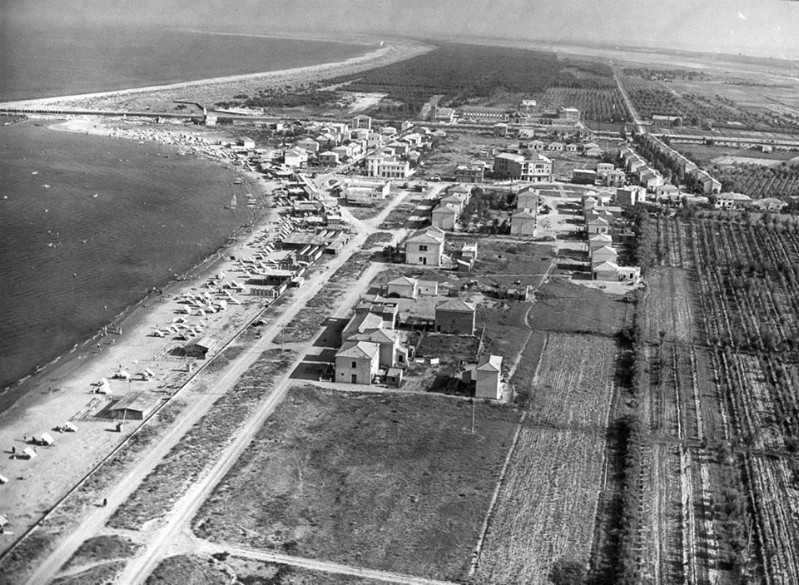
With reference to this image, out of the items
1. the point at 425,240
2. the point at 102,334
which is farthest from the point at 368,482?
the point at 425,240

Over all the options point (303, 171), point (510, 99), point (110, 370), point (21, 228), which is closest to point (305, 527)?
point (110, 370)

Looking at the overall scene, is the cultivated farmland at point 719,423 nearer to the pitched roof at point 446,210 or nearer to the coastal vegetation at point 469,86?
the pitched roof at point 446,210

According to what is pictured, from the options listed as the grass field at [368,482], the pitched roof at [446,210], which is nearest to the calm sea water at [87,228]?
the grass field at [368,482]

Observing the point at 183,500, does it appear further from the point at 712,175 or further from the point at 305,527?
the point at 712,175

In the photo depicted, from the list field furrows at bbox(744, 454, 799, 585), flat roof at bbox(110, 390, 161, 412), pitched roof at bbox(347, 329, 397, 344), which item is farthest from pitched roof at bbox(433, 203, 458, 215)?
field furrows at bbox(744, 454, 799, 585)

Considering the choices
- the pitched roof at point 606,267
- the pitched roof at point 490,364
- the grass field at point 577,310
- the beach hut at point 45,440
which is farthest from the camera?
the pitched roof at point 606,267

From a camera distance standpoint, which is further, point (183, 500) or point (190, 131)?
point (190, 131)
